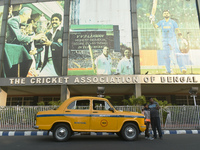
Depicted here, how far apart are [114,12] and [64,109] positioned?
14.3m

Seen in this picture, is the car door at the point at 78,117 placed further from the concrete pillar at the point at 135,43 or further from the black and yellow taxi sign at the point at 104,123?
the concrete pillar at the point at 135,43

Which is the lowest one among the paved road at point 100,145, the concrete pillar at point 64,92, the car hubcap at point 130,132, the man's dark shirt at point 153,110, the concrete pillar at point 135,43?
the paved road at point 100,145

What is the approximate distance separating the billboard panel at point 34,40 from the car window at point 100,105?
35.4 ft

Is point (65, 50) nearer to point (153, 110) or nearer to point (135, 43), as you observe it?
point (135, 43)

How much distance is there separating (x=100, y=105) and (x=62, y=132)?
1.88 m

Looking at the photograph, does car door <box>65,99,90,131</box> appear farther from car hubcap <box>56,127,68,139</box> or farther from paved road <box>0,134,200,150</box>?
paved road <box>0,134,200,150</box>

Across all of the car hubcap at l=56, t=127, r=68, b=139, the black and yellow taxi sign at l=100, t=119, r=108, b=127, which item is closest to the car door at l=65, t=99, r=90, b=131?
the car hubcap at l=56, t=127, r=68, b=139

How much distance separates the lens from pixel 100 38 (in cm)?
1756

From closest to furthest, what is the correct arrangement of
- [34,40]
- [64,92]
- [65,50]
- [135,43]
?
[64,92] → [135,43] → [65,50] → [34,40]

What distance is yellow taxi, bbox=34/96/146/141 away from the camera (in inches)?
269

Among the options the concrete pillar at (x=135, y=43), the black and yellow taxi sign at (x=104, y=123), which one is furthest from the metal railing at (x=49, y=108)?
the concrete pillar at (x=135, y=43)

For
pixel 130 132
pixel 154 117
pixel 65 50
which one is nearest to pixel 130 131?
pixel 130 132

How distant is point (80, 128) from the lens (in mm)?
6902

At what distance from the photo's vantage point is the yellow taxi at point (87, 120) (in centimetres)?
683
